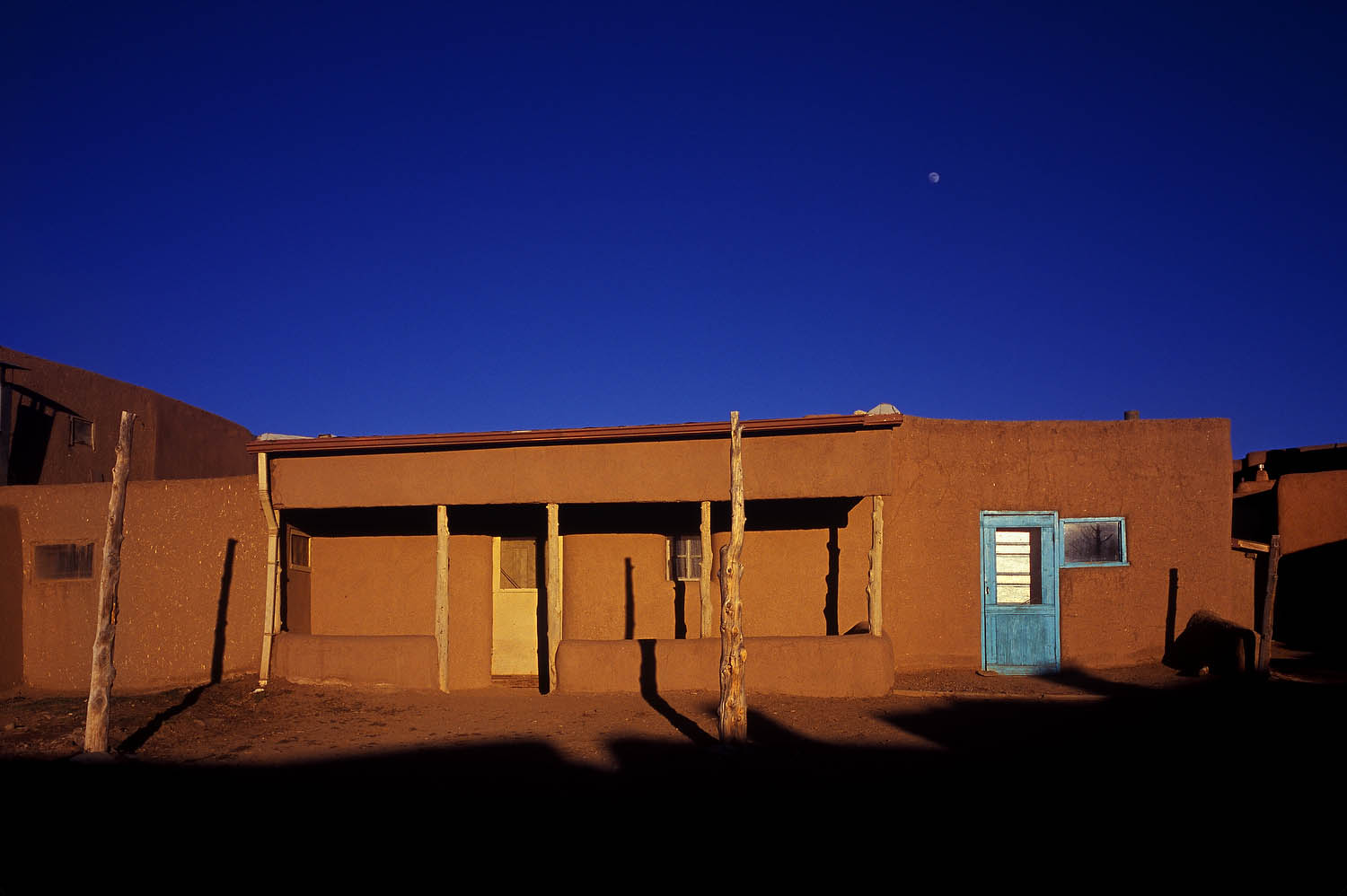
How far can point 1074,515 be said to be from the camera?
12.6m

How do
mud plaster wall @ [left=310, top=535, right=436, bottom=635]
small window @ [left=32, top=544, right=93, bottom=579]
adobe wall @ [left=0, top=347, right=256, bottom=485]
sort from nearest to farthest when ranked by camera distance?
mud plaster wall @ [left=310, top=535, right=436, bottom=635] < small window @ [left=32, top=544, right=93, bottom=579] < adobe wall @ [left=0, top=347, right=256, bottom=485]

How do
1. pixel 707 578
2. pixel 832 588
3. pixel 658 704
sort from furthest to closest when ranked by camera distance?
pixel 832 588 → pixel 707 578 → pixel 658 704

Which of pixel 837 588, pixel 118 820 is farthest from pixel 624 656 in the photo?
pixel 118 820

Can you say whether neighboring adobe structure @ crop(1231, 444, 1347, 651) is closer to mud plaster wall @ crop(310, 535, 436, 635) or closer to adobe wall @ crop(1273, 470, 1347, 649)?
adobe wall @ crop(1273, 470, 1347, 649)

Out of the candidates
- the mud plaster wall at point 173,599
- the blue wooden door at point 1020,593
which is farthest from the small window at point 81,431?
the blue wooden door at point 1020,593

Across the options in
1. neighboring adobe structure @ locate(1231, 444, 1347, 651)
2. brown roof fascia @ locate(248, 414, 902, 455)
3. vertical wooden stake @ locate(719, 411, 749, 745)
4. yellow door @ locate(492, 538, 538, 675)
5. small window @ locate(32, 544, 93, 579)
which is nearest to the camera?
vertical wooden stake @ locate(719, 411, 749, 745)

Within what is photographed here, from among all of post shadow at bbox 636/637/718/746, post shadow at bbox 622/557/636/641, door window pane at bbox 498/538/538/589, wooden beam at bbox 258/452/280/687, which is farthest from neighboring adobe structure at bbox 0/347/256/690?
post shadow at bbox 636/637/718/746

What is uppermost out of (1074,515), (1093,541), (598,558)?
(1074,515)

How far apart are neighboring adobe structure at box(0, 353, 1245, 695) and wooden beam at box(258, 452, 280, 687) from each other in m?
0.03

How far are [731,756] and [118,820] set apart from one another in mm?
4428

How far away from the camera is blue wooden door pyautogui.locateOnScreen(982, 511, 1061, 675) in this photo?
40.8ft

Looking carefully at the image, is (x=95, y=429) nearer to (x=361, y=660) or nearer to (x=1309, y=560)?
(x=361, y=660)

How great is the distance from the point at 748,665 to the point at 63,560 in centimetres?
975

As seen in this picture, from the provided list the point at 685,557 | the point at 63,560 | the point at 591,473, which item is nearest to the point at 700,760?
the point at 591,473
